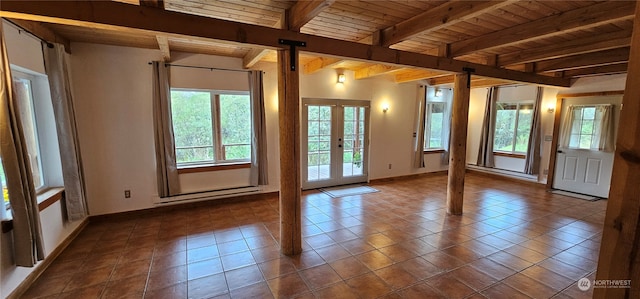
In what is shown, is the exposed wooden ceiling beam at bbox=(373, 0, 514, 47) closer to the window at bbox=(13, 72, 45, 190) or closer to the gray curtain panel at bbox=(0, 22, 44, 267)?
the gray curtain panel at bbox=(0, 22, 44, 267)

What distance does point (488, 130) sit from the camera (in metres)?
6.78

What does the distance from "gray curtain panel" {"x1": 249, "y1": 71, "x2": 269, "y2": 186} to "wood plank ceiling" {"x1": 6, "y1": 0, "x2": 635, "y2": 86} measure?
46 centimetres

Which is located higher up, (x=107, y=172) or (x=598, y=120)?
(x=598, y=120)

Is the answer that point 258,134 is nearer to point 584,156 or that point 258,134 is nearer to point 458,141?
point 458,141

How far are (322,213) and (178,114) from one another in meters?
2.78

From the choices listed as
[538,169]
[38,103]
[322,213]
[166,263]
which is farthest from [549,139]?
[38,103]

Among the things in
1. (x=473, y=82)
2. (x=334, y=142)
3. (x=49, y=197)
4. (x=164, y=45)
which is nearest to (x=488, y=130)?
(x=473, y=82)

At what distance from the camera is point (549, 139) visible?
591 cm

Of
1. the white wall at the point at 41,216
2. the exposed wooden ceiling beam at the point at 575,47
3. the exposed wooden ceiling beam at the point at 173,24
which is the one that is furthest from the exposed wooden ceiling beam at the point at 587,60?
the white wall at the point at 41,216

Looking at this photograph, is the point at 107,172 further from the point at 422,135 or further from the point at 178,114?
the point at 422,135

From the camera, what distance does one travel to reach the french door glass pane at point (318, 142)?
5.43 meters

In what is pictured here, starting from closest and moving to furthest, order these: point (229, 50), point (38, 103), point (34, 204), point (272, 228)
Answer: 1. point (34, 204)
2. point (38, 103)
3. point (272, 228)
4. point (229, 50)

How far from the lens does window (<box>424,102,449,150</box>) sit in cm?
708
